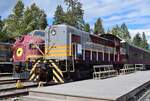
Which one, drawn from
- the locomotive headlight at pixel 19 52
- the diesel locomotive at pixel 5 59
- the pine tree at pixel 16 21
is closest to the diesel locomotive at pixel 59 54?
the locomotive headlight at pixel 19 52

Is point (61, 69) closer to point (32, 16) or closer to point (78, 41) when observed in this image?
point (78, 41)

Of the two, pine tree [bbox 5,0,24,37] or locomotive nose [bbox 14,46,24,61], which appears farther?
pine tree [bbox 5,0,24,37]

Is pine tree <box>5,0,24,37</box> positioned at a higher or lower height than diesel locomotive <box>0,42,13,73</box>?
higher

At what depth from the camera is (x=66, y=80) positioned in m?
13.3

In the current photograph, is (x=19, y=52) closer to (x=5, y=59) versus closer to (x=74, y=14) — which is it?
(x=5, y=59)

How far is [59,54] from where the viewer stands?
→ 1396cm

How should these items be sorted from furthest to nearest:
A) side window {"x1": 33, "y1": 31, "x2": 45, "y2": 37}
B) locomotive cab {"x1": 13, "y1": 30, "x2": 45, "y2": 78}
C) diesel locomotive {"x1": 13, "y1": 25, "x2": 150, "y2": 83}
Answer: side window {"x1": 33, "y1": 31, "x2": 45, "y2": 37} → locomotive cab {"x1": 13, "y1": 30, "x2": 45, "y2": 78} → diesel locomotive {"x1": 13, "y1": 25, "x2": 150, "y2": 83}

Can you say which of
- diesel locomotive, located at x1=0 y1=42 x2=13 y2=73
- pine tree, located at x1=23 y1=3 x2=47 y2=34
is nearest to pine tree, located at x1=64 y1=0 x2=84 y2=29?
pine tree, located at x1=23 y1=3 x2=47 y2=34

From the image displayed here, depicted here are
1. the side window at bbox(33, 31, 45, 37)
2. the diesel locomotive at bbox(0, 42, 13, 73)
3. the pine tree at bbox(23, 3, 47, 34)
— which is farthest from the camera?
the pine tree at bbox(23, 3, 47, 34)

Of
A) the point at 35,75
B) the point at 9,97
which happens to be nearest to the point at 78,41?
the point at 35,75

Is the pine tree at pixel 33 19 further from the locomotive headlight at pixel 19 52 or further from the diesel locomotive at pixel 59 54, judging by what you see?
the diesel locomotive at pixel 59 54

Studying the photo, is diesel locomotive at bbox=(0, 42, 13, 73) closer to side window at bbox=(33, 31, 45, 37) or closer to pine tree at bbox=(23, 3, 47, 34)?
side window at bbox=(33, 31, 45, 37)

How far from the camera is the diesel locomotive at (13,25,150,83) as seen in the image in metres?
13.3

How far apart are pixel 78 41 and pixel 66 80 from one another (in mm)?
2590
